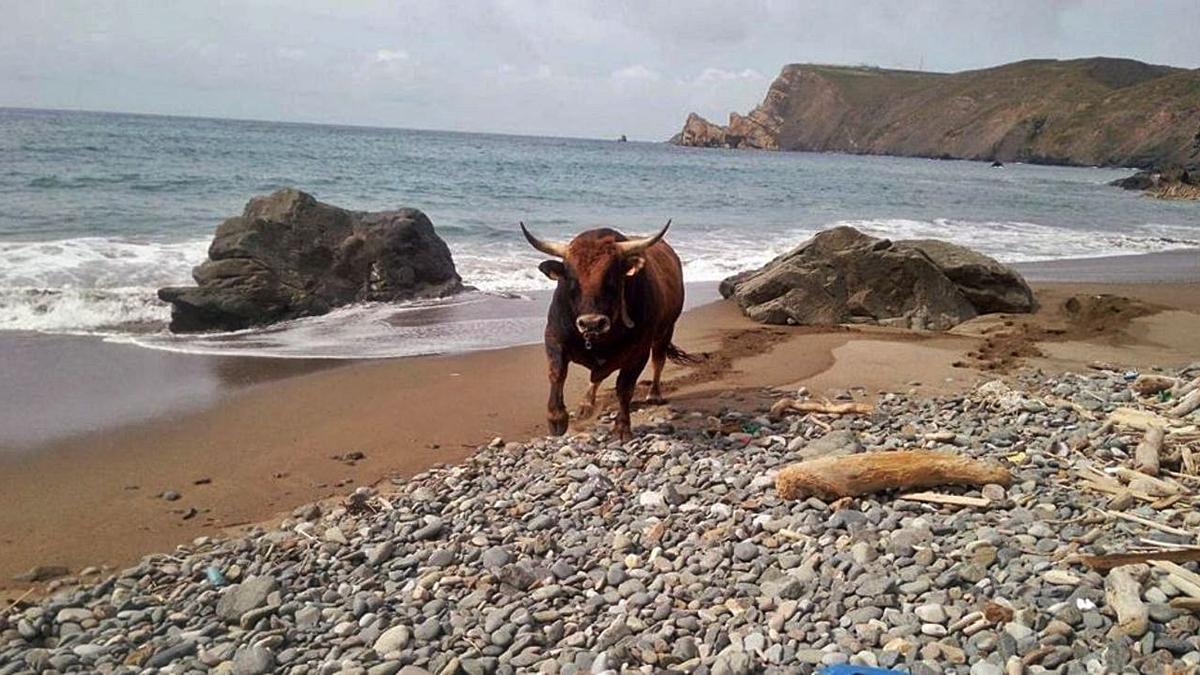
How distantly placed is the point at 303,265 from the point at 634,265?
8.82 meters

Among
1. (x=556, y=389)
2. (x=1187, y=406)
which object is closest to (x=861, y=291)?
(x=1187, y=406)

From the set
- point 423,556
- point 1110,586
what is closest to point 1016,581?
point 1110,586

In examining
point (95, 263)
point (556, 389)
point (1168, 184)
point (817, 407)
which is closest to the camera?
point (556, 389)

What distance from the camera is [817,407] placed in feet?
24.9

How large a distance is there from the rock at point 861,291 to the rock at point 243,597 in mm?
9109

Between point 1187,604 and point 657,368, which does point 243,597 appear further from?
point 657,368

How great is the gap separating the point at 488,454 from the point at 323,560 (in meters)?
2.10

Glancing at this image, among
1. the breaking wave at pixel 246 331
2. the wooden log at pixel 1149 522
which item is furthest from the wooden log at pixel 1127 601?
the breaking wave at pixel 246 331

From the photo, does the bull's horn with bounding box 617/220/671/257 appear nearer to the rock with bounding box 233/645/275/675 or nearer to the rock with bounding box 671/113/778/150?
the rock with bounding box 233/645/275/675

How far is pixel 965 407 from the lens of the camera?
292 inches

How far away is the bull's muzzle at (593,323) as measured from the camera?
630cm

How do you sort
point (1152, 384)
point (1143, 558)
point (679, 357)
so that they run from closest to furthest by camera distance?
point (1143, 558) → point (1152, 384) → point (679, 357)

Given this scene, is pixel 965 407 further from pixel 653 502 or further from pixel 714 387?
pixel 653 502

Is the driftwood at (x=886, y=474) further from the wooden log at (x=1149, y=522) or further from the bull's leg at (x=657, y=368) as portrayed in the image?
the bull's leg at (x=657, y=368)
